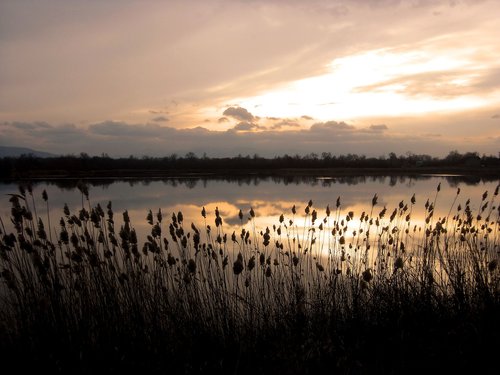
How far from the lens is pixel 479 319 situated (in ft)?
14.9

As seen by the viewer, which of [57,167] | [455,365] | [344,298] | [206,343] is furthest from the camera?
[57,167]

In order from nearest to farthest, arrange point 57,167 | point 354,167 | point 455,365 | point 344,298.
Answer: point 455,365, point 344,298, point 57,167, point 354,167

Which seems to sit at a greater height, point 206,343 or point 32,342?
point 32,342

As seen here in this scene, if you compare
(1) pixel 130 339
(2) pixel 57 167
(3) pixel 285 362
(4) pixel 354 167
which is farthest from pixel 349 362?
(4) pixel 354 167

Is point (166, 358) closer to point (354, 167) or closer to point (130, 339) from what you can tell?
point (130, 339)

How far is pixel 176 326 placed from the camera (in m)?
4.67

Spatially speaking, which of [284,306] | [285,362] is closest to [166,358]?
[285,362]

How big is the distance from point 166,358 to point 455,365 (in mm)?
2629

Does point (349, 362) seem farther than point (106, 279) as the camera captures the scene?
No

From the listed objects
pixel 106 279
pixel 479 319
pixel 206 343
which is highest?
pixel 106 279

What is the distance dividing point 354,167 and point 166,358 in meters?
84.4

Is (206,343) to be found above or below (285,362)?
below

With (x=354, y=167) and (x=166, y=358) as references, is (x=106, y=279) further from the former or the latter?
(x=354, y=167)

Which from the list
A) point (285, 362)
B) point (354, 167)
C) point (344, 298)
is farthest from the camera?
point (354, 167)
